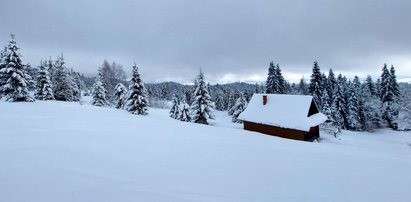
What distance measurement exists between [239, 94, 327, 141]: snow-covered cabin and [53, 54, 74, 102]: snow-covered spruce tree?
3340 centimetres

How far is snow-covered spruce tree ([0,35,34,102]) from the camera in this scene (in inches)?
1026

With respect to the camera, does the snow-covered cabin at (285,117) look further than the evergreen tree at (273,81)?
No

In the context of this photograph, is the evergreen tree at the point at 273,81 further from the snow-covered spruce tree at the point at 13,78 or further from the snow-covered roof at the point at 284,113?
the snow-covered spruce tree at the point at 13,78

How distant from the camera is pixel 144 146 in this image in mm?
8500

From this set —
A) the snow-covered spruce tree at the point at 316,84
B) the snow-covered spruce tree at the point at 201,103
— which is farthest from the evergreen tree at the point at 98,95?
the snow-covered spruce tree at the point at 316,84

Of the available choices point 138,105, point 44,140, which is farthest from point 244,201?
point 138,105

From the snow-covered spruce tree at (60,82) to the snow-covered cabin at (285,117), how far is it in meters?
33.4

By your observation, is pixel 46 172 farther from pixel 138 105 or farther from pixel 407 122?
pixel 407 122

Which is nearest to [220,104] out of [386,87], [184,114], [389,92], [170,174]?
[386,87]

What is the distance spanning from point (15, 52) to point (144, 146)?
1106 inches

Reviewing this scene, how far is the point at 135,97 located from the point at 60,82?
18.2 meters

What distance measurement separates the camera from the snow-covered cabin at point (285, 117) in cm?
2741

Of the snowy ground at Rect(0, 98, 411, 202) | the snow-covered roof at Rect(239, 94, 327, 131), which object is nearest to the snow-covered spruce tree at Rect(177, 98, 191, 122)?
the snow-covered roof at Rect(239, 94, 327, 131)

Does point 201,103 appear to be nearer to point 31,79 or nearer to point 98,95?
point 98,95
